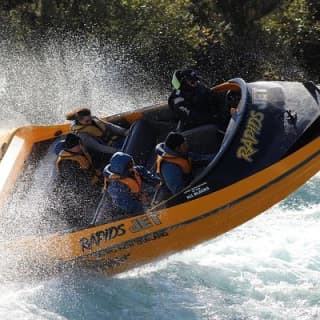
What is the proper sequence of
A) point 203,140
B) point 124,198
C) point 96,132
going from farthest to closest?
point 96,132
point 203,140
point 124,198

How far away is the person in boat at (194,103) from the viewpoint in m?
8.38

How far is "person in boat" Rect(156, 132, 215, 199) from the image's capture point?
24.5 feet

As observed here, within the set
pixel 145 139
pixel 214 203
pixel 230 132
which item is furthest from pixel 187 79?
pixel 214 203

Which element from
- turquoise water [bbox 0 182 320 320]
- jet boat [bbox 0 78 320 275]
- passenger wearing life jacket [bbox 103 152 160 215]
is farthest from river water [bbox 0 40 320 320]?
passenger wearing life jacket [bbox 103 152 160 215]

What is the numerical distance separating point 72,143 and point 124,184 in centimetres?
89

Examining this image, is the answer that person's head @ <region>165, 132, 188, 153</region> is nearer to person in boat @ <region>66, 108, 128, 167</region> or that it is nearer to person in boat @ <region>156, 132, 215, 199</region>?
person in boat @ <region>156, 132, 215, 199</region>

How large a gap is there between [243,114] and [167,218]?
1297mm

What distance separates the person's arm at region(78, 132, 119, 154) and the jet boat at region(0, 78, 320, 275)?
1075 mm

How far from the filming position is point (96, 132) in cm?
875

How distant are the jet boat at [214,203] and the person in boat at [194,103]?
2.45 feet

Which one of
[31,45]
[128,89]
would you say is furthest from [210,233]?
[31,45]

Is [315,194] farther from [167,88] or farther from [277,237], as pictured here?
[167,88]

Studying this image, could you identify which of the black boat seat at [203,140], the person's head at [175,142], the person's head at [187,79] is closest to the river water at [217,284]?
the black boat seat at [203,140]

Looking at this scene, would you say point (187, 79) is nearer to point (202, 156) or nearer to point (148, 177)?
point (202, 156)
